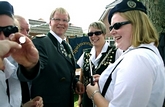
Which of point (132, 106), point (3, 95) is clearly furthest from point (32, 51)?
point (132, 106)

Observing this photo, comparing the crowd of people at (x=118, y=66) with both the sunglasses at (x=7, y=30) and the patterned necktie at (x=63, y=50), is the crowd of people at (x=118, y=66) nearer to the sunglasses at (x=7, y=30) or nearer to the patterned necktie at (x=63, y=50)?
the sunglasses at (x=7, y=30)

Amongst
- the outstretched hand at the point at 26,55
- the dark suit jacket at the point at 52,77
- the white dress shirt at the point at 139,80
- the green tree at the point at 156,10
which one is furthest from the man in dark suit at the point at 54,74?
the green tree at the point at 156,10

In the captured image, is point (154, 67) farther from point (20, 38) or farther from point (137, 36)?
point (20, 38)

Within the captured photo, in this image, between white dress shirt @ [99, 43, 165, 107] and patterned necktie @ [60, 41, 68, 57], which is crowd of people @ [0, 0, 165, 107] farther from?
patterned necktie @ [60, 41, 68, 57]

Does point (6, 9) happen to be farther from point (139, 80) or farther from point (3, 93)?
point (139, 80)

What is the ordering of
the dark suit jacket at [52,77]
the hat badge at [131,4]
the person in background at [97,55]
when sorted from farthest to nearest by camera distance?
the person in background at [97,55] < the dark suit jacket at [52,77] < the hat badge at [131,4]

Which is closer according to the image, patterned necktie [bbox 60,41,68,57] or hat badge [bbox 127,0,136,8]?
hat badge [bbox 127,0,136,8]

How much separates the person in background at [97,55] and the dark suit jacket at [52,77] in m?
0.65

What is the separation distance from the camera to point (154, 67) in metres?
1.29

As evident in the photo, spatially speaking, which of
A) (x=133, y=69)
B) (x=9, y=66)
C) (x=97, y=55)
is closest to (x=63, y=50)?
(x=97, y=55)

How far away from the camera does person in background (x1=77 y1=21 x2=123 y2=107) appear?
2.95 meters

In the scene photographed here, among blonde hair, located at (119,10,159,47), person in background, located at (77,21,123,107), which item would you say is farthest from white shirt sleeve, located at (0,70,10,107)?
person in background, located at (77,21,123,107)

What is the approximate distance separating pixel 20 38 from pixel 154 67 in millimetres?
960

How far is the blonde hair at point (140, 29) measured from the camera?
1.45 meters
